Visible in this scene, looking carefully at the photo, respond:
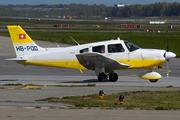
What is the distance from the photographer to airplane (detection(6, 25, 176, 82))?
1781cm

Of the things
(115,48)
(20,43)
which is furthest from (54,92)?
(20,43)

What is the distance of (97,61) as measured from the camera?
18062mm

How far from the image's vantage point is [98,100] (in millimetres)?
12352

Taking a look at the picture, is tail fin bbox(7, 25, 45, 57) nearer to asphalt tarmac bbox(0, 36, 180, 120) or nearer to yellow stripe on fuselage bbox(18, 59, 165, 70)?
yellow stripe on fuselage bbox(18, 59, 165, 70)

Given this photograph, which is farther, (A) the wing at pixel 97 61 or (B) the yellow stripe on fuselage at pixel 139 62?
(B) the yellow stripe on fuselage at pixel 139 62

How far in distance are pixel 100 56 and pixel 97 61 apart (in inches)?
24.4

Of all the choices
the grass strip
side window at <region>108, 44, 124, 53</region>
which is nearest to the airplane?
side window at <region>108, 44, 124, 53</region>

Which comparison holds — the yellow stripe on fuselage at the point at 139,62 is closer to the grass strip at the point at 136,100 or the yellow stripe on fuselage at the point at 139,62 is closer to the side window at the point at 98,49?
the side window at the point at 98,49

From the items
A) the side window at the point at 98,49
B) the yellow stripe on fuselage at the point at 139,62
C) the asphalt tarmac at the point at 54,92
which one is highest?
the side window at the point at 98,49

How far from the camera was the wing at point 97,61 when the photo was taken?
17.6 metres

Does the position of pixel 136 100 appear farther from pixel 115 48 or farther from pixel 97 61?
pixel 115 48

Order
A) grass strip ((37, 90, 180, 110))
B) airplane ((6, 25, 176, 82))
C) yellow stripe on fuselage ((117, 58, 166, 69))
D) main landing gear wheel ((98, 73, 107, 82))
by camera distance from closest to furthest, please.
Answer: grass strip ((37, 90, 180, 110))
airplane ((6, 25, 176, 82))
yellow stripe on fuselage ((117, 58, 166, 69))
main landing gear wheel ((98, 73, 107, 82))


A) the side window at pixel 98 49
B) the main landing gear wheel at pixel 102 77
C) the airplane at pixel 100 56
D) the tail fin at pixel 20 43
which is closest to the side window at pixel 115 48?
the airplane at pixel 100 56

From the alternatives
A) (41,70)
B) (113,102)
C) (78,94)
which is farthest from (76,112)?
(41,70)
